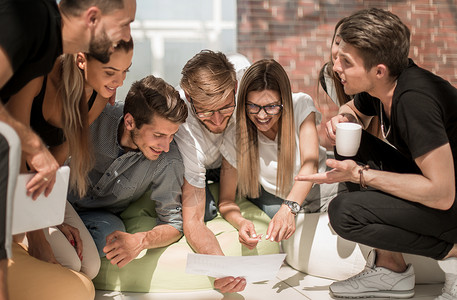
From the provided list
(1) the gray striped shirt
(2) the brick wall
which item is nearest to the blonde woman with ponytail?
(1) the gray striped shirt

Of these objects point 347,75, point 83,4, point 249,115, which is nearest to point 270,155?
point 249,115

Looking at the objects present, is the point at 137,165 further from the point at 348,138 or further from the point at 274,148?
the point at 348,138

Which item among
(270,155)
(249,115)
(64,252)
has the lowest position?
(64,252)

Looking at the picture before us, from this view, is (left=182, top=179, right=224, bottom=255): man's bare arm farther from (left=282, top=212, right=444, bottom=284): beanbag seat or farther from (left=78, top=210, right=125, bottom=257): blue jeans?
(left=282, top=212, right=444, bottom=284): beanbag seat

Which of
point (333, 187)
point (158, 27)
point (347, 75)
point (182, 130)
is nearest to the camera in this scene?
point (347, 75)

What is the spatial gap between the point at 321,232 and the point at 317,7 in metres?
3.57

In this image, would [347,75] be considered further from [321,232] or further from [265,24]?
[265,24]

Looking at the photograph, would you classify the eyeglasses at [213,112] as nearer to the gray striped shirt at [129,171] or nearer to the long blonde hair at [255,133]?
the long blonde hair at [255,133]

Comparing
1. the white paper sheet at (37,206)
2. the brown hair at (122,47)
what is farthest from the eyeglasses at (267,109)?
the white paper sheet at (37,206)

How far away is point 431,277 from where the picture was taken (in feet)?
7.82

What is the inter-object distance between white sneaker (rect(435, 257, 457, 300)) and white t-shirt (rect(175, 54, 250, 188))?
105 centimetres

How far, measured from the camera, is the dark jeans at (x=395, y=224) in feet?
6.72

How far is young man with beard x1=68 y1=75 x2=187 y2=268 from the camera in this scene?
2.31 m

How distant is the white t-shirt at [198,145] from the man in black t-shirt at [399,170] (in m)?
0.56
